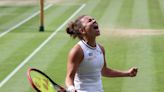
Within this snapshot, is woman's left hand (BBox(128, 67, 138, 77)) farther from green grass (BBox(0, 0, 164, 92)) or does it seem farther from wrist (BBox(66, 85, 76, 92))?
green grass (BBox(0, 0, 164, 92))

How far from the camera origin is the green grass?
44.8 ft

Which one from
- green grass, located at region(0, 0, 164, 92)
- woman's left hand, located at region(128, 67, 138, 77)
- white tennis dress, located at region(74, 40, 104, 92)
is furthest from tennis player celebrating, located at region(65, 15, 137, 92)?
green grass, located at region(0, 0, 164, 92)

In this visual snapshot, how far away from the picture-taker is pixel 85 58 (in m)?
6.60

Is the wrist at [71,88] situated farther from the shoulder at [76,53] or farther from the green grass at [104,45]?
the green grass at [104,45]

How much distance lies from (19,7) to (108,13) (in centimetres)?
758

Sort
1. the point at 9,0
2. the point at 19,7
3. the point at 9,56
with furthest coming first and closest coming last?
1. the point at 9,0
2. the point at 19,7
3. the point at 9,56

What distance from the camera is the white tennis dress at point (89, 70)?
21.7 feet

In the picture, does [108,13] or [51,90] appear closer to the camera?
[51,90]

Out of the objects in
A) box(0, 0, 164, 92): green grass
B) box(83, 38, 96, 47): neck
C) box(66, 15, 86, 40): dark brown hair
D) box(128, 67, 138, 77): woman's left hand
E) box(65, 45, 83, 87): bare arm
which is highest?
box(66, 15, 86, 40): dark brown hair

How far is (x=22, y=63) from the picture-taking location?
1580 centimetres

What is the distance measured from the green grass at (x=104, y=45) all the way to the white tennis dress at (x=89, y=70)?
→ 19.7 ft

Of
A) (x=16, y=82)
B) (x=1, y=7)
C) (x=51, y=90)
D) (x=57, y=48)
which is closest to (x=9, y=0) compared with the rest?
(x=1, y=7)

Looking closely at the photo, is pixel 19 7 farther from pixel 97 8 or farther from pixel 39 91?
pixel 39 91

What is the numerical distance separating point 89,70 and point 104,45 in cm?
1211
